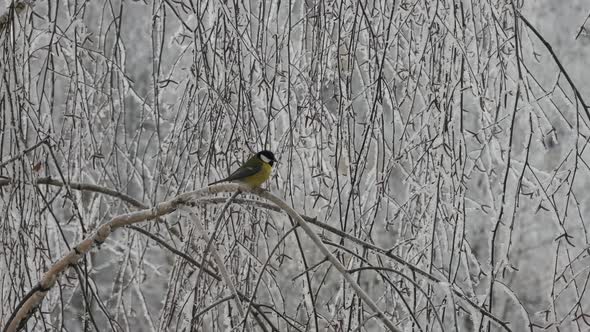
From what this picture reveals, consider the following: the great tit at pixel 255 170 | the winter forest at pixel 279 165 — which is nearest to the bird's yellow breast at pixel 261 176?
the great tit at pixel 255 170

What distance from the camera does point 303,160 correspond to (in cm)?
219

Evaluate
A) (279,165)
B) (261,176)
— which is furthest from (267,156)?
(261,176)

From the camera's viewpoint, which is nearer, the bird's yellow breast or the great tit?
the great tit

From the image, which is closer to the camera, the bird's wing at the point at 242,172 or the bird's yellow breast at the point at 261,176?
the bird's wing at the point at 242,172

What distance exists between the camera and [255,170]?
88.4 inches

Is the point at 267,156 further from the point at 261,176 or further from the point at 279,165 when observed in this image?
the point at 261,176

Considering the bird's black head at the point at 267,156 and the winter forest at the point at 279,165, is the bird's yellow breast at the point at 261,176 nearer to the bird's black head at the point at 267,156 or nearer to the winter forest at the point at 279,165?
the bird's black head at the point at 267,156

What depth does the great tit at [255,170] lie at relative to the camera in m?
2.14

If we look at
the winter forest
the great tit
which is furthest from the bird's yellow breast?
the winter forest

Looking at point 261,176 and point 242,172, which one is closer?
point 242,172

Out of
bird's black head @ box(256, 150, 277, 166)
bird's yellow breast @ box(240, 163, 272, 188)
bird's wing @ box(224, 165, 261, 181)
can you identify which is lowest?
bird's wing @ box(224, 165, 261, 181)

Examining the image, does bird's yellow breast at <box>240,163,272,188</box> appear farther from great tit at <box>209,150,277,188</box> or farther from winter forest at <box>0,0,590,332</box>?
winter forest at <box>0,0,590,332</box>

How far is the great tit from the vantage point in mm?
2137

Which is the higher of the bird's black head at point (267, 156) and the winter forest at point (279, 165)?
the bird's black head at point (267, 156)
